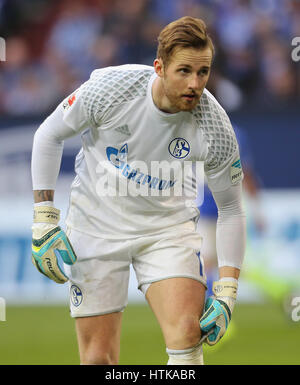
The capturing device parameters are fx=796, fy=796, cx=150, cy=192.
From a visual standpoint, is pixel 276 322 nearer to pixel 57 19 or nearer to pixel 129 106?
pixel 129 106

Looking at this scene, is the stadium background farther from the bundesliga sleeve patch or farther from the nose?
the nose

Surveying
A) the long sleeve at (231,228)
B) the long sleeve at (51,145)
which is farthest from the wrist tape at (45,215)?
the long sleeve at (231,228)

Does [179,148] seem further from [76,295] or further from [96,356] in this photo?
[96,356]

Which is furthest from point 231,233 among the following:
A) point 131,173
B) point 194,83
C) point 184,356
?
point 194,83

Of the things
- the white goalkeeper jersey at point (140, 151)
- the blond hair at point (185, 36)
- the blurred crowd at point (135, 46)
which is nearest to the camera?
the blond hair at point (185, 36)

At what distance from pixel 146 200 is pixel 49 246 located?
54 cm

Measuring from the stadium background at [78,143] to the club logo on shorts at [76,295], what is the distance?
166 cm

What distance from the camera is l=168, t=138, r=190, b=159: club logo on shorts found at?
388 cm

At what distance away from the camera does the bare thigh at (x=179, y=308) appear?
3656 millimetres

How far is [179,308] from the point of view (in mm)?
3705

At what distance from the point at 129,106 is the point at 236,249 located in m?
0.89

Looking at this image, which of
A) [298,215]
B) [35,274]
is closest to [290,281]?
[298,215]

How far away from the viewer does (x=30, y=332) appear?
23.2ft

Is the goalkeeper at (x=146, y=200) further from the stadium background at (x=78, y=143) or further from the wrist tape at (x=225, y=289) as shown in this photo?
the stadium background at (x=78, y=143)
